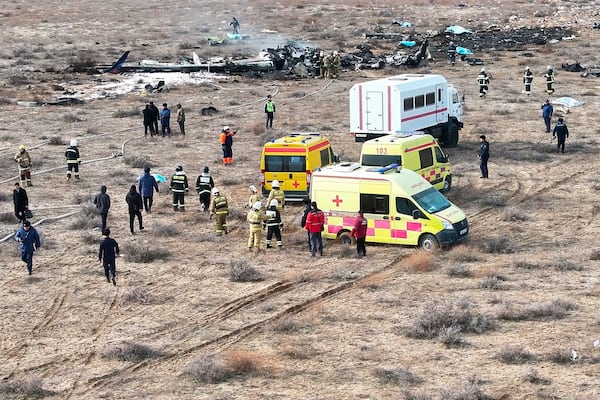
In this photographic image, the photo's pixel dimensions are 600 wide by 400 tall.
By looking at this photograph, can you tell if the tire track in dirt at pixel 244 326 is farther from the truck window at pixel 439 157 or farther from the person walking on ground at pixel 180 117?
the person walking on ground at pixel 180 117

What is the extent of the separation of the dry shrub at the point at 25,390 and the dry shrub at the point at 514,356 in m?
7.00

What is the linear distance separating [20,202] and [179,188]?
4.05 m

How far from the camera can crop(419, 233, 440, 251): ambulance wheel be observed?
78.2ft

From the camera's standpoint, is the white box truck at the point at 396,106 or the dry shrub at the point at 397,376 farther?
the white box truck at the point at 396,106

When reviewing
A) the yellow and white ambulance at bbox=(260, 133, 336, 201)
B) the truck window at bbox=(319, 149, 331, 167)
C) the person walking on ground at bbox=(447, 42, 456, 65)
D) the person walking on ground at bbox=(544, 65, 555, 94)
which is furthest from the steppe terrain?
the person walking on ground at bbox=(447, 42, 456, 65)

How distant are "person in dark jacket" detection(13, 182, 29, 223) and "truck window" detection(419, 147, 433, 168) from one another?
34.0 feet

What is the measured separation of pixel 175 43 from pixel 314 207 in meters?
49.0

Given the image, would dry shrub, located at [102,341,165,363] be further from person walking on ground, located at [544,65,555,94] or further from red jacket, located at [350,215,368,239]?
person walking on ground, located at [544,65,555,94]

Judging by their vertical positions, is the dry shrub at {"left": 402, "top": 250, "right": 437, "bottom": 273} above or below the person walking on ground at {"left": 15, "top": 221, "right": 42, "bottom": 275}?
below

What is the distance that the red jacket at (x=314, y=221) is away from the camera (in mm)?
23453

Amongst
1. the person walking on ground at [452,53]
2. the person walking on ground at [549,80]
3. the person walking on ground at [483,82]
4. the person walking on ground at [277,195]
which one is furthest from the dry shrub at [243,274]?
the person walking on ground at [452,53]

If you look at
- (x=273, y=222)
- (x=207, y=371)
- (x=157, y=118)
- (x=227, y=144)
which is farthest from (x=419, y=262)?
(x=157, y=118)

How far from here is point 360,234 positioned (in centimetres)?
2338

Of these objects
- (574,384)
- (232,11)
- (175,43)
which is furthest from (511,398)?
(232,11)
